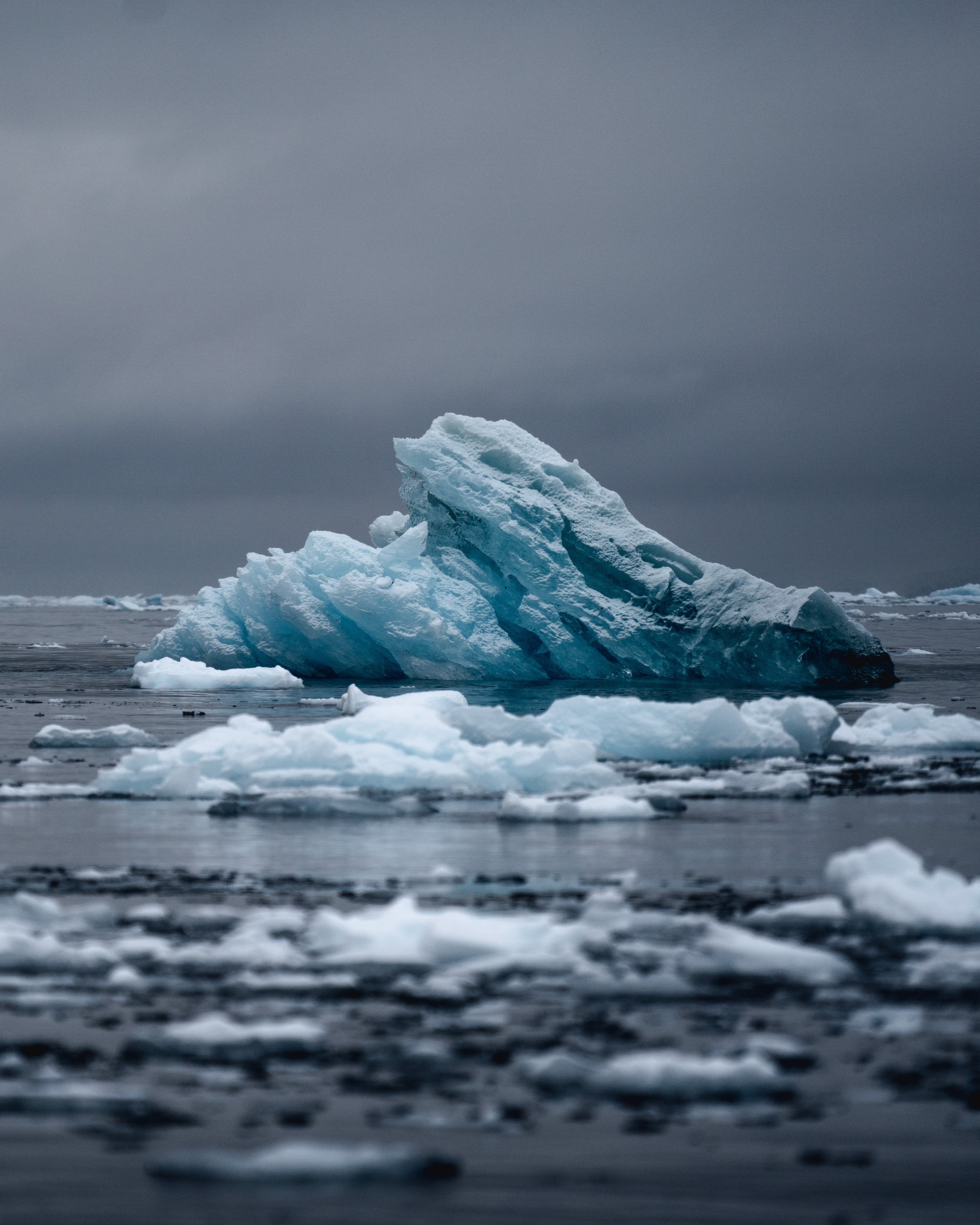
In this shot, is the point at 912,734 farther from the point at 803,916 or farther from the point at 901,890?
the point at 803,916

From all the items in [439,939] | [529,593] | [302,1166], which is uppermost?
[529,593]

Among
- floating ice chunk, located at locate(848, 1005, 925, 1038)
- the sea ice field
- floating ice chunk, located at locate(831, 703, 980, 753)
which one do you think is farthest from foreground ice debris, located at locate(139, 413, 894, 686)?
floating ice chunk, located at locate(848, 1005, 925, 1038)

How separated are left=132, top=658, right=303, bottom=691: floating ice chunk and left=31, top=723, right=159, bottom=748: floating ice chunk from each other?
31.7 ft

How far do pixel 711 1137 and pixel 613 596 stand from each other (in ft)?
70.0

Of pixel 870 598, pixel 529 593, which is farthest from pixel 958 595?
pixel 529 593

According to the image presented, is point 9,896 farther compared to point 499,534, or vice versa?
point 499,534

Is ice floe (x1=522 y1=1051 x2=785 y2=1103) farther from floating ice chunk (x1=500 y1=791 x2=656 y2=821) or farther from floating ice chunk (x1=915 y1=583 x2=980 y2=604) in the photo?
floating ice chunk (x1=915 y1=583 x2=980 y2=604)

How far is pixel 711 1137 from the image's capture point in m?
4.03

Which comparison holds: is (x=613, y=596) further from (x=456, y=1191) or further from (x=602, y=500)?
(x=456, y=1191)

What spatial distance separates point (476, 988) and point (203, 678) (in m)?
20.7

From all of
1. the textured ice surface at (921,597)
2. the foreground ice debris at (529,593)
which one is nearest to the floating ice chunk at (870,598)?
the textured ice surface at (921,597)

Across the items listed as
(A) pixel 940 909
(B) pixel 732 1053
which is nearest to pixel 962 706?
(A) pixel 940 909

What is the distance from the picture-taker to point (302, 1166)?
3814 millimetres

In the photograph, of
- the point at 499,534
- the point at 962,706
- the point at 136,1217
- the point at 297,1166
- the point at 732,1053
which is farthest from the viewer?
the point at 499,534
